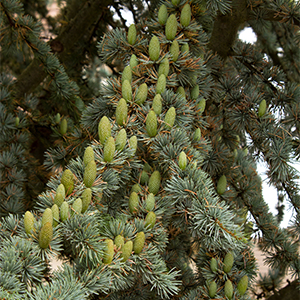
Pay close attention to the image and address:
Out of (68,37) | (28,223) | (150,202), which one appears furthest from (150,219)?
(68,37)

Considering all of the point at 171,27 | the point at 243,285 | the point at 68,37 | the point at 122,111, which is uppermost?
the point at 68,37

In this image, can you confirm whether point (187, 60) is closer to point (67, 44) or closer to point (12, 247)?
point (12, 247)

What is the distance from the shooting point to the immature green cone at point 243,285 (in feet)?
1.38

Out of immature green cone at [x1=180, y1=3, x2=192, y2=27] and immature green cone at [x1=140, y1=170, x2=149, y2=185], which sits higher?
immature green cone at [x1=180, y1=3, x2=192, y2=27]

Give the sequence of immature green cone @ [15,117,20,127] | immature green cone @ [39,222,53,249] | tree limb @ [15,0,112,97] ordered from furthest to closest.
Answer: tree limb @ [15,0,112,97], immature green cone @ [15,117,20,127], immature green cone @ [39,222,53,249]

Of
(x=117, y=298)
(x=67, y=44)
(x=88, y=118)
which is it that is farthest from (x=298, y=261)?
(x=67, y=44)

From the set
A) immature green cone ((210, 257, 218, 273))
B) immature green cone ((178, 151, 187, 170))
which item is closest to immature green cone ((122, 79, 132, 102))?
immature green cone ((178, 151, 187, 170))

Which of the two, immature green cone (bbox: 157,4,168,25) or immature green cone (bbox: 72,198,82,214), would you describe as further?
immature green cone (bbox: 157,4,168,25)

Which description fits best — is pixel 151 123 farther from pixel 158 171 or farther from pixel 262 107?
pixel 262 107

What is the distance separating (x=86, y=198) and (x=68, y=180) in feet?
0.08

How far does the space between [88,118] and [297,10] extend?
1.11 feet

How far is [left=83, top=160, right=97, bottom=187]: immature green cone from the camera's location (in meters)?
0.34

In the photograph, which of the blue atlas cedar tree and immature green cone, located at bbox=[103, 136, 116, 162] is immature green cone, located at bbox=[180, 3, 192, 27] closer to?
the blue atlas cedar tree

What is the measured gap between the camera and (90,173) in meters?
0.34
